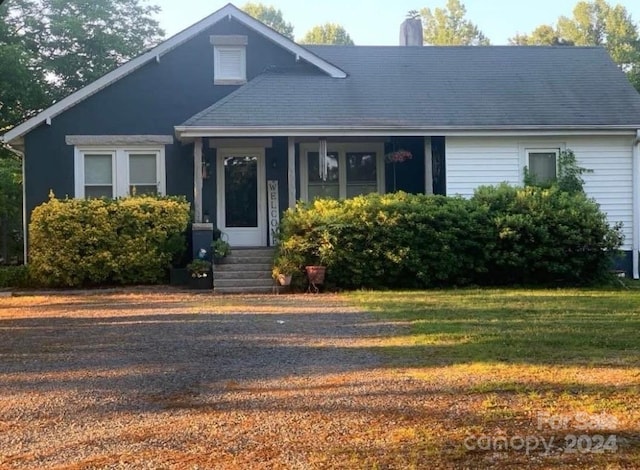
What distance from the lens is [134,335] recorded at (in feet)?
25.4

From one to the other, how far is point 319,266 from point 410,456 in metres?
8.74

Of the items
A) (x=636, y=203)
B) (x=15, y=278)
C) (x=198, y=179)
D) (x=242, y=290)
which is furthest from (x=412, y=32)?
(x=15, y=278)

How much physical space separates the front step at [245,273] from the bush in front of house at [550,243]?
397 centimetres

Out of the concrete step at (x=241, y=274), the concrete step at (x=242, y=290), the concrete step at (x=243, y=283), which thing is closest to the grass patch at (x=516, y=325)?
the concrete step at (x=242, y=290)

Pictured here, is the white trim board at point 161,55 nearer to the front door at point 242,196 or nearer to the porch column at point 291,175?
the front door at point 242,196

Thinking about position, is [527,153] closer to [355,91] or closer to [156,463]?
[355,91]

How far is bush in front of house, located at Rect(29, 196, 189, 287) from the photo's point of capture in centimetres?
1309

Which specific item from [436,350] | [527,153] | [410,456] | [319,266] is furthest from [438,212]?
[410,456]

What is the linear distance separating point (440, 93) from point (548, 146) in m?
2.66

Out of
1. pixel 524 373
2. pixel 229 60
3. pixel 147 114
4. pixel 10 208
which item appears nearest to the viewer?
pixel 524 373

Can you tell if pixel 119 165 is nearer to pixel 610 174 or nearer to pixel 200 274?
pixel 200 274

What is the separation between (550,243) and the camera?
492 inches

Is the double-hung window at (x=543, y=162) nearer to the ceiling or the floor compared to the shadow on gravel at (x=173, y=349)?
nearer to the ceiling

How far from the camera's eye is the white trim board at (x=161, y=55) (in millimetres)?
15148
